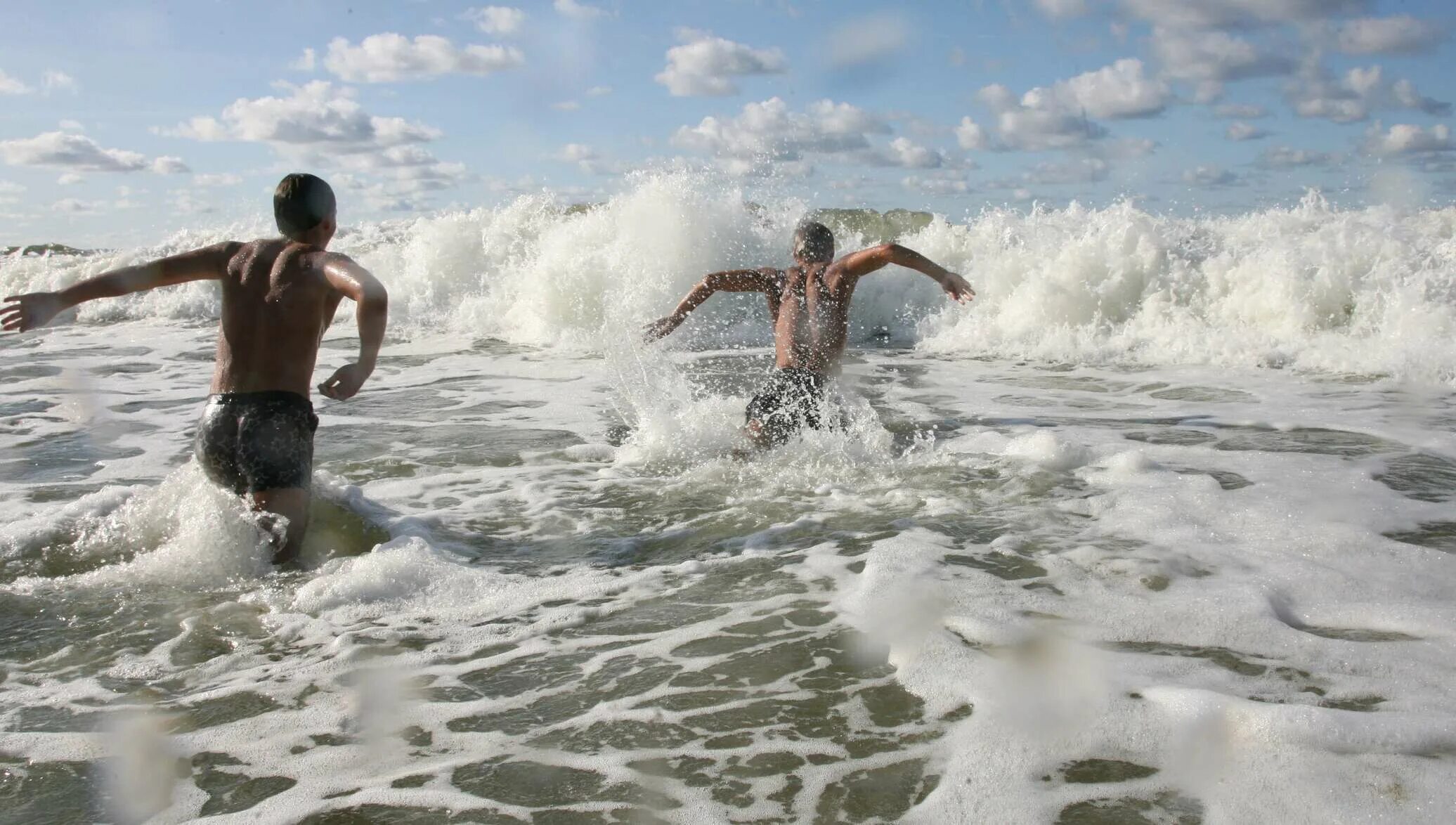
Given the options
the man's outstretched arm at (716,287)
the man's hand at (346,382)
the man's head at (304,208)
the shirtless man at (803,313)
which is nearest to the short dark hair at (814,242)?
the shirtless man at (803,313)

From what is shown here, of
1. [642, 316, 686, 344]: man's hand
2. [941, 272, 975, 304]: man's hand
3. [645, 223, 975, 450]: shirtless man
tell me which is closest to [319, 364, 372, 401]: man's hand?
[645, 223, 975, 450]: shirtless man

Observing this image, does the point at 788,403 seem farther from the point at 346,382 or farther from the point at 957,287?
the point at 346,382

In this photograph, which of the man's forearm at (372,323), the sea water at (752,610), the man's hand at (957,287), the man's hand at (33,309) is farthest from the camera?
the man's hand at (957,287)

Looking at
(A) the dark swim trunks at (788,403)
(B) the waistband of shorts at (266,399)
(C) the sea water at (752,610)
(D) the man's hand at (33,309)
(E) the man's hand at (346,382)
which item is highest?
(D) the man's hand at (33,309)

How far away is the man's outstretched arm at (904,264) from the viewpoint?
241 inches

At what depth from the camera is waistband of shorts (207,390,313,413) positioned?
4.37 m

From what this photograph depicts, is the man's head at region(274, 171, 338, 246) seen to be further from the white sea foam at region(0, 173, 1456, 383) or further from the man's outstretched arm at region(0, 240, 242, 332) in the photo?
the white sea foam at region(0, 173, 1456, 383)

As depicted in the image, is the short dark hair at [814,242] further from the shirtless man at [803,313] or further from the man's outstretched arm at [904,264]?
the man's outstretched arm at [904,264]

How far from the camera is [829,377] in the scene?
6.78 metres

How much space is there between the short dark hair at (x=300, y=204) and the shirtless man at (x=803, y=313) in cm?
272

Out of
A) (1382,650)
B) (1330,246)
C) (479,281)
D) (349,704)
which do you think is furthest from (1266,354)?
(479,281)

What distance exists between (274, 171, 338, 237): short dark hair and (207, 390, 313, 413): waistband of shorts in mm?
667

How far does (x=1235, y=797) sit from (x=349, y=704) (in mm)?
2408

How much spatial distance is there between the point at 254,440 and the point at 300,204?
992 mm
